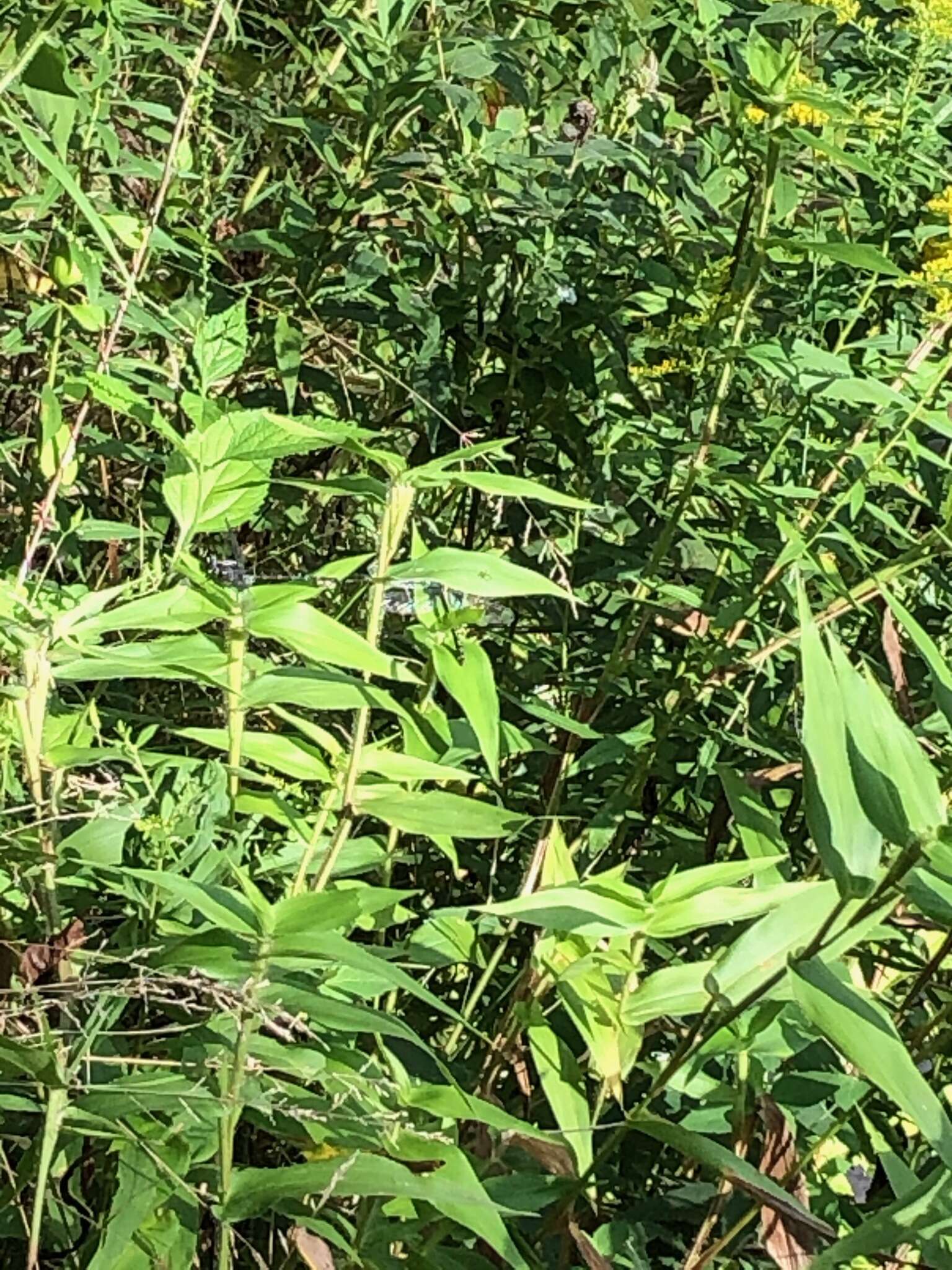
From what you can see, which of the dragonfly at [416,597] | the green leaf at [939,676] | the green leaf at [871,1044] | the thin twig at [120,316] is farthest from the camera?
the thin twig at [120,316]

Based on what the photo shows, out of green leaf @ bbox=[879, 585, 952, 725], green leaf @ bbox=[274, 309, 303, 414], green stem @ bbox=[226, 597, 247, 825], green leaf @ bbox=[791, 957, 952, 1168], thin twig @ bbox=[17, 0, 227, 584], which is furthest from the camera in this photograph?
green leaf @ bbox=[274, 309, 303, 414]

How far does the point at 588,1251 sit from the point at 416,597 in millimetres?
357

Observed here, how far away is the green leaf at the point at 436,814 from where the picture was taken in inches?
27.1

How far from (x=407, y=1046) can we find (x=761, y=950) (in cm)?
33

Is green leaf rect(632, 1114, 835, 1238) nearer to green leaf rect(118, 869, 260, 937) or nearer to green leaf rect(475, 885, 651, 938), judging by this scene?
green leaf rect(475, 885, 651, 938)

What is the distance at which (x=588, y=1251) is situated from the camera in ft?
2.19

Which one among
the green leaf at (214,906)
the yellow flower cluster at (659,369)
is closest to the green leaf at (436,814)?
the green leaf at (214,906)

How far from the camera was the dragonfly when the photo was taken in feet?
2.55

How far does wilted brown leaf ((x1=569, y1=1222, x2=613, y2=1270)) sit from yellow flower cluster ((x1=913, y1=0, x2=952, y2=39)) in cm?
84

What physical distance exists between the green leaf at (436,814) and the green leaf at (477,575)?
108 mm

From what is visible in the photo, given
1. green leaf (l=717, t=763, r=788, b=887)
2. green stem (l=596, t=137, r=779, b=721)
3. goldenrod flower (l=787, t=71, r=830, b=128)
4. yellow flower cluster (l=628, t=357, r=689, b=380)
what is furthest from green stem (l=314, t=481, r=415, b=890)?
yellow flower cluster (l=628, t=357, r=689, b=380)

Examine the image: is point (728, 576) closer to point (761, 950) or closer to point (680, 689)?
point (680, 689)

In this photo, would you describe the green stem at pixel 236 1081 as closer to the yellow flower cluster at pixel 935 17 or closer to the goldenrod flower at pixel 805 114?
the goldenrod flower at pixel 805 114

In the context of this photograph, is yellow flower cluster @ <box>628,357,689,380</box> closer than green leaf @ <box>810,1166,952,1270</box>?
No
